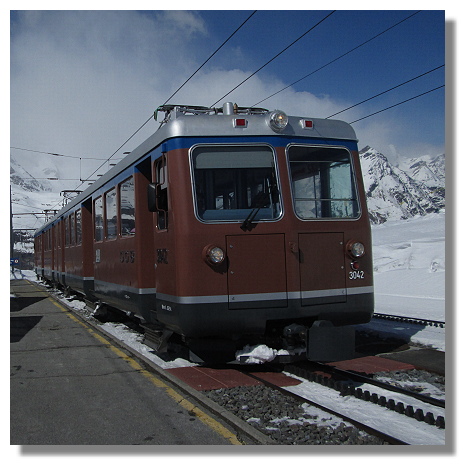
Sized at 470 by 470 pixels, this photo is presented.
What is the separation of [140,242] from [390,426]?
13.6 feet

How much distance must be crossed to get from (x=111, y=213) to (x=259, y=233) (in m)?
3.94

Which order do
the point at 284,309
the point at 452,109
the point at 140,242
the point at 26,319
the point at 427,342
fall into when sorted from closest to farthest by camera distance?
the point at 452,109, the point at 284,309, the point at 140,242, the point at 427,342, the point at 26,319

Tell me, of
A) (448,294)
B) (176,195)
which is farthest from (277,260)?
(448,294)

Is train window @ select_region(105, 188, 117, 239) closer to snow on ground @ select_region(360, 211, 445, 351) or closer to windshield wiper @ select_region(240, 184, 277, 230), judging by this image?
windshield wiper @ select_region(240, 184, 277, 230)

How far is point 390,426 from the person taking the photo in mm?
4543

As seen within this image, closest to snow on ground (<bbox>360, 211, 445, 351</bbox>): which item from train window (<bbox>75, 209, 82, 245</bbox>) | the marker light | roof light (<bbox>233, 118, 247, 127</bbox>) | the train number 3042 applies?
the train number 3042

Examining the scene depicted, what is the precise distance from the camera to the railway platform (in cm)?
442

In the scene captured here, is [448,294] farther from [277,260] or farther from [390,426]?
[277,260]

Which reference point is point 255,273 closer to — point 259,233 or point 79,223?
point 259,233

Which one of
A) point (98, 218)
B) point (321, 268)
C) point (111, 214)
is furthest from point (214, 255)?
point (98, 218)

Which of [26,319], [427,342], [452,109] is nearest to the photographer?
[452,109]

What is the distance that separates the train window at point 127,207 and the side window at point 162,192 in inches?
40.2

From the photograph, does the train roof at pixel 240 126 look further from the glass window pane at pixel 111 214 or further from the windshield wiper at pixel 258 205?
the glass window pane at pixel 111 214

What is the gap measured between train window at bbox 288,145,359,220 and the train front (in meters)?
0.01
